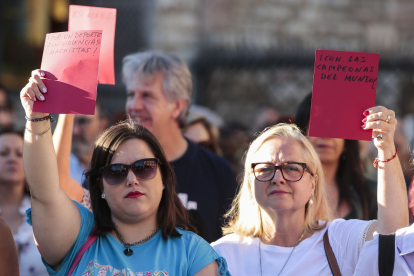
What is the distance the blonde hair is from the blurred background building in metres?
6.35

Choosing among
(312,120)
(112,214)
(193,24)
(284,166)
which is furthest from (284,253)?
(193,24)

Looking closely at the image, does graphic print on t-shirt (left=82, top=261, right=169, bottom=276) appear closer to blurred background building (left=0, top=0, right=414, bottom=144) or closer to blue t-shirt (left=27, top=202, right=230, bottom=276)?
blue t-shirt (left=27, top=202, right=230, bottom=276)

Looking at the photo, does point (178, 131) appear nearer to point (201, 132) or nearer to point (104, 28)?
point (104, 28)

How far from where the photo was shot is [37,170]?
2436mm

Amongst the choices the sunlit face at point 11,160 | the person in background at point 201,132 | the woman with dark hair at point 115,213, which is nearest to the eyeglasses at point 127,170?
the woman with dark hair at point 115,213

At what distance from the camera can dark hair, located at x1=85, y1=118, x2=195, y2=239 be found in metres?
2.76

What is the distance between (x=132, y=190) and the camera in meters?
2.67

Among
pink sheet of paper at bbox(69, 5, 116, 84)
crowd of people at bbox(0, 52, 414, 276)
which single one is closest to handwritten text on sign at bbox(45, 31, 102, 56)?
crowd of people at bbox(0, 52, 414, 276)

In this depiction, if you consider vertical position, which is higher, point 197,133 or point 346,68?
point 346,68

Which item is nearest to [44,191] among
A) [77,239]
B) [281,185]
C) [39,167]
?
[39,167]

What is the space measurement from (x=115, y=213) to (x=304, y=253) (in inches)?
35.2

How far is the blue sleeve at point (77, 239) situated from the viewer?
2535mm

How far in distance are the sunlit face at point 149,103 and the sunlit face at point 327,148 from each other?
1.01 meters

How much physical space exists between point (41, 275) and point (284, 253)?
158 cm
